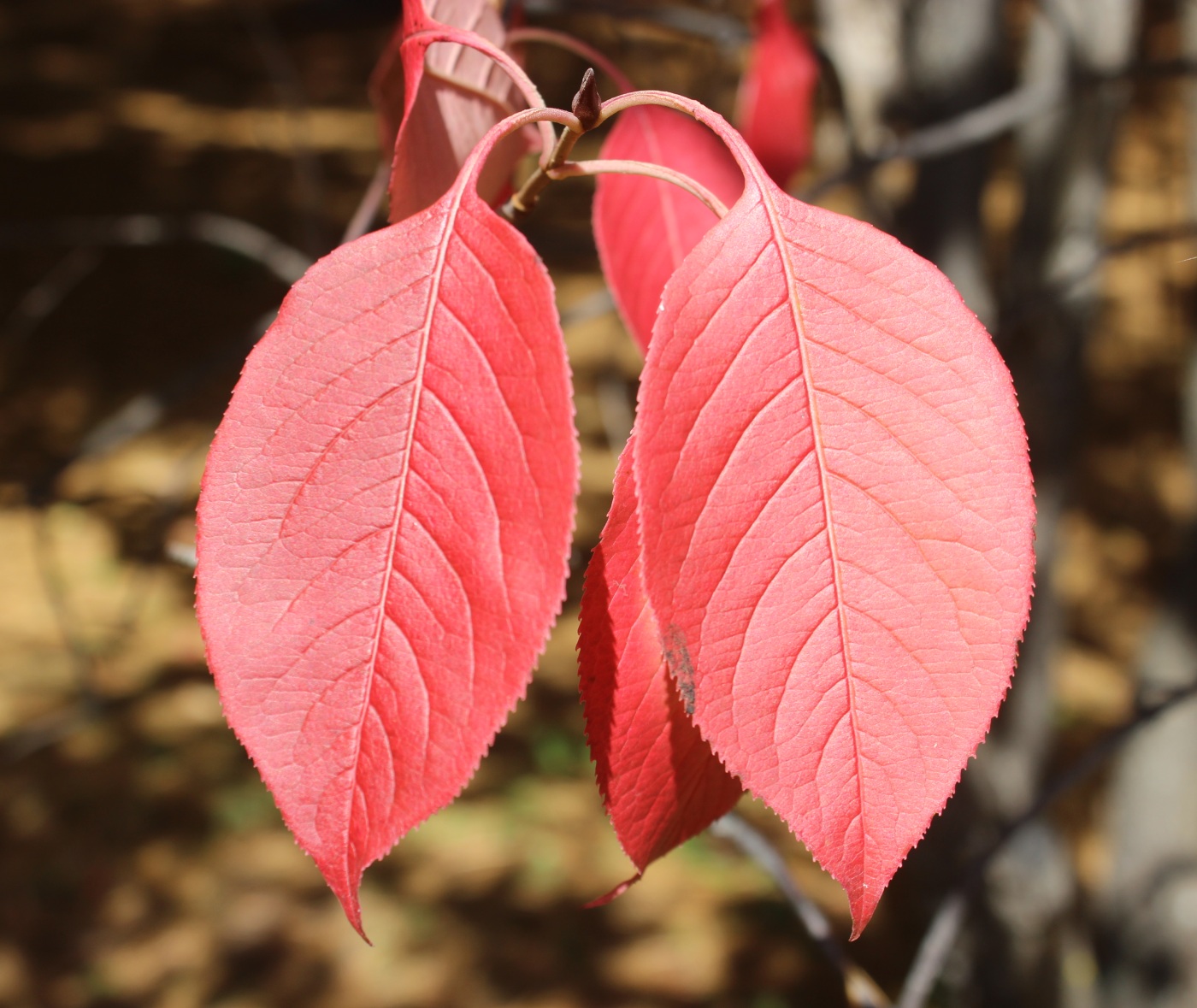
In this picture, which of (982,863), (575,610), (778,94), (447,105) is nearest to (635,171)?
(447,105)

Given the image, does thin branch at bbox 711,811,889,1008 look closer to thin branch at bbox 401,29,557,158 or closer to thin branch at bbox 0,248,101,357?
thin branch at bbox 401,29,557,158

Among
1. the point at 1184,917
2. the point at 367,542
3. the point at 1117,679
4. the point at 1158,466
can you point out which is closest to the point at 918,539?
the point at 367,542

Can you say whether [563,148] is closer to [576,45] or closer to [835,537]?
[835,537]

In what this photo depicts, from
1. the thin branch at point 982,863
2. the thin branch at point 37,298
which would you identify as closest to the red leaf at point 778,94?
the thin branch at point 982,863

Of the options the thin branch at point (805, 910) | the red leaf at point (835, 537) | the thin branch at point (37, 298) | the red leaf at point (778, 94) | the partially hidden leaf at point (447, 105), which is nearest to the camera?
the red leaf at point (835, 537)

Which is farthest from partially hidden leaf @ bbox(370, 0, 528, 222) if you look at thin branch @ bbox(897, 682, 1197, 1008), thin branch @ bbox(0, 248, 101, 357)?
thin branch @ bbox(0, 248, 101, 357)

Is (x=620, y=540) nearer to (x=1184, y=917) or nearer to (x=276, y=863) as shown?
(x=1184, y=917)

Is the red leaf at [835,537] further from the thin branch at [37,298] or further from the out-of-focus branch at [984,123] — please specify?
the thin branch at [37,298]
